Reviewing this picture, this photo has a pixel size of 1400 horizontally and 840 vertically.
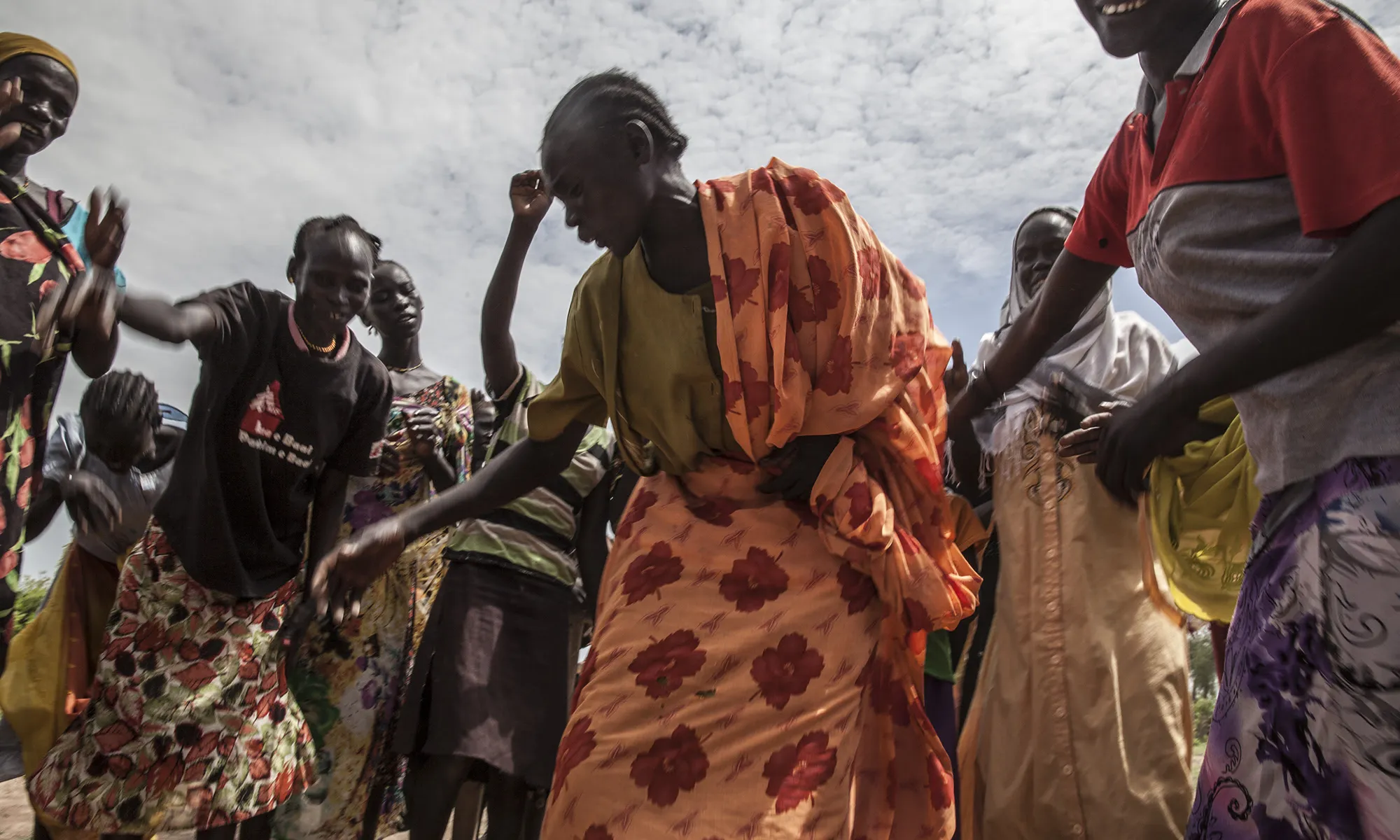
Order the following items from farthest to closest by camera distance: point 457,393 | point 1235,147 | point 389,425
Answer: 1. point 457,393
2. point 389,425
3. point 1235,147

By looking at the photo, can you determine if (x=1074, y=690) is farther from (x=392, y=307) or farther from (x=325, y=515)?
(x=392, y=307)

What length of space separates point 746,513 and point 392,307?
10.1 ft

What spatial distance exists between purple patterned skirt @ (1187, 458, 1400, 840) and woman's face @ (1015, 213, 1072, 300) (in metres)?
2.48

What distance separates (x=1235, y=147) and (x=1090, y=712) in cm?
206

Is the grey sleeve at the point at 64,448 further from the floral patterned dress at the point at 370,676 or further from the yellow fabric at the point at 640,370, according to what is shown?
the yellow fabric at the point at 640,370

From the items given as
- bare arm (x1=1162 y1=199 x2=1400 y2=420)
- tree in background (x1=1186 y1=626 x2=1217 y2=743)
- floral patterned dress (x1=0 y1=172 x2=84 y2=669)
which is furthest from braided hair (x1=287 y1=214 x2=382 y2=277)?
tree in background (x1=1186 y1=626 x2=1217 y2=743)

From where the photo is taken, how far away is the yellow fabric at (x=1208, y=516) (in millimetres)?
2162

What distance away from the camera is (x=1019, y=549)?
3.33 meters

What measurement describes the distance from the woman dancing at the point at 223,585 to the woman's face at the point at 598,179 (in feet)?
4.73

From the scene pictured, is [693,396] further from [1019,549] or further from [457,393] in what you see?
[457,393]

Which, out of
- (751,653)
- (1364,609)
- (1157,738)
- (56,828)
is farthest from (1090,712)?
(56,828)

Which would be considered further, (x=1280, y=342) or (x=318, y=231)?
(x=318, y=231)

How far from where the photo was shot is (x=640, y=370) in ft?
7.03

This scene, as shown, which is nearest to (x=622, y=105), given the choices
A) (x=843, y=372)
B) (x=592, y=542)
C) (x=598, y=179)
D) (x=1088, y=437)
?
(x=598, y=179)
